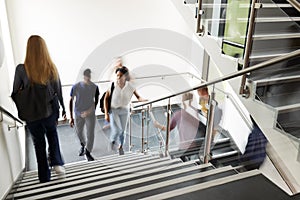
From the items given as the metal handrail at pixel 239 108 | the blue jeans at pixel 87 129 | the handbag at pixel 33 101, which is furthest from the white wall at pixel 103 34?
the metal handrail at pixel 239 108

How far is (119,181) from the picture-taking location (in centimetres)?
216

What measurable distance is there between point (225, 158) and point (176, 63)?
9.42ft

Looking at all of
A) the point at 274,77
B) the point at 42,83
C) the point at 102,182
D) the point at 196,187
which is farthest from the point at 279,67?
the point at 42,83

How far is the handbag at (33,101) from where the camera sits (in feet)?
8.64

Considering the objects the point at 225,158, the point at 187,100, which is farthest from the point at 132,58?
the point at 225,158

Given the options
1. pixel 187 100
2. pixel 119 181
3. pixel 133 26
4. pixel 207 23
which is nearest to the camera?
pixel 119 181

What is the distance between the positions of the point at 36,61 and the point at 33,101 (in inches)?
15.1

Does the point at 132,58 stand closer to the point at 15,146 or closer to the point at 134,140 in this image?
the point at 134,140

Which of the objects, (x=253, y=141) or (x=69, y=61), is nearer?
(x=253, y=141)

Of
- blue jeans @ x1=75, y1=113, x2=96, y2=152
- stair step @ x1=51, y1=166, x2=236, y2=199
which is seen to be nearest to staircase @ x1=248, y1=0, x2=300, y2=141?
stair step @ x1=51, y1=166, x2=236, y2=199

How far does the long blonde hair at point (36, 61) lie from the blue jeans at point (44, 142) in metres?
0.45

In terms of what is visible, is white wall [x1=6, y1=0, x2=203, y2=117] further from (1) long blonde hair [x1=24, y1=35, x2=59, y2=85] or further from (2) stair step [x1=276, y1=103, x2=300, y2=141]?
(2) stair step [x1=276, y1=103, x2=300, y2=141]

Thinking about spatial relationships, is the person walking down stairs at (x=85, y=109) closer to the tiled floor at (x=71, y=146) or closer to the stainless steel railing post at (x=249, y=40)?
the tiled floor at (x=71, y=146)

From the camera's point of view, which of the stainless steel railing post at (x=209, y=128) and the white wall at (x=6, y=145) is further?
the white wall at (x=6, y=145)
